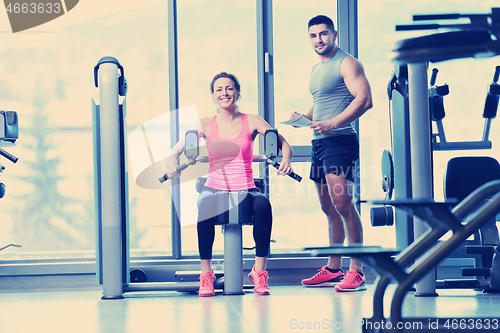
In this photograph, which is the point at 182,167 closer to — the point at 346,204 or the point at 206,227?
the point at 206,227

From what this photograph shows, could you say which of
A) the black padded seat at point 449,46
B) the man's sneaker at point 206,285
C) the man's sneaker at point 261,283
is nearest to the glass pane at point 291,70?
the man's sneaker at point 261,283

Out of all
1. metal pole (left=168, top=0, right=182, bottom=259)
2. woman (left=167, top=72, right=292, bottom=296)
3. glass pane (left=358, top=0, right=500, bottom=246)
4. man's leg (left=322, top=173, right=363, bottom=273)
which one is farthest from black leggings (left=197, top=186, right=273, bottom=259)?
glass pane (left=358, top=0, right=500, bottom=246)

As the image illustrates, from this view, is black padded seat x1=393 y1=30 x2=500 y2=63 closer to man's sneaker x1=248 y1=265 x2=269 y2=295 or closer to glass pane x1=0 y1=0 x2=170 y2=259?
man's sneaker x1=248 y1=265 x2=269 y2=295

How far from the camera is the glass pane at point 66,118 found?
11.0 ft

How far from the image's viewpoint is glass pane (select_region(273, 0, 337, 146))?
3.59 m

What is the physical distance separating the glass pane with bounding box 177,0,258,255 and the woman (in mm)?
520

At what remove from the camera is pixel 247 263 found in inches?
133

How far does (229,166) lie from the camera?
9.55ft

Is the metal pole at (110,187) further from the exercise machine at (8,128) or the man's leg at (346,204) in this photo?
the man's leg at (346,204)

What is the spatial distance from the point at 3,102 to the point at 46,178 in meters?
0.59

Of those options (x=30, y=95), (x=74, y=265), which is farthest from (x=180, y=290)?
(x=30, y=95)

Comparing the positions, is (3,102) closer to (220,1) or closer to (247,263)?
(220,1)

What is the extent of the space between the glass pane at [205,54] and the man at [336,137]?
0.71m

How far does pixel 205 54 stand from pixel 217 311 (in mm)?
1918
